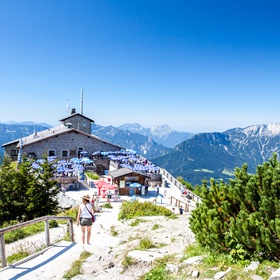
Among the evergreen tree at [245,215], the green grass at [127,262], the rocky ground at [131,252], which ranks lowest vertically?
the rocky ground at [131,252]

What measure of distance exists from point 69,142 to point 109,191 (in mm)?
19911

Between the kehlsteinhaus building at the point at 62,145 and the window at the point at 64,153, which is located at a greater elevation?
the kehlsteinhaus building at the point at 62,145

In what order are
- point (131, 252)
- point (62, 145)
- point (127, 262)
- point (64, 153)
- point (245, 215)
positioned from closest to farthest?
point (245, 215) → point (127, 262) → point (131, 252) → point (62, 145) → point (64, 153)

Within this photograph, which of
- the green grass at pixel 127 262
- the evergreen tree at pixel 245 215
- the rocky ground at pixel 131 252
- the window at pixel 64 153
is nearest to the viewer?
the evergreen tree at pixel 245 215

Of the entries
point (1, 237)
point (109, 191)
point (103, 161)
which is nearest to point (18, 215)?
point (109, 191)

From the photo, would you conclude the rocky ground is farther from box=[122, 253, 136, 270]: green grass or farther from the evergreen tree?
the evergreen tree

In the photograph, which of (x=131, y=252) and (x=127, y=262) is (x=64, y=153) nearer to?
(x=131, y=252)

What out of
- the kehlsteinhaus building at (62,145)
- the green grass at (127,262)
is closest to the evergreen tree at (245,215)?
the green grass at (127,262)

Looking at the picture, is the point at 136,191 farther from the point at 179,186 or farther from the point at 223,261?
the point at 223,261

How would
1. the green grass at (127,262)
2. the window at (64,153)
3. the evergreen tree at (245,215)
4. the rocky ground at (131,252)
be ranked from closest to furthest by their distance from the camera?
the evergreen tree at (245,215) → the rocky ground at (131,252) → the green grass at (127,262) → the window at (64,153)

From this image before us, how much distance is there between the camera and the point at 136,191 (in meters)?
29.2

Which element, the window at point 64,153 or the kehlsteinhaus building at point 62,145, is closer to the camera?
the kehlsteinhaus building at point 62,145

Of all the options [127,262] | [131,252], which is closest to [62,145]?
[131,252]

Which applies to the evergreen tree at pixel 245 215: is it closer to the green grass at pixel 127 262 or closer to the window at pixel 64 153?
the green grass at pixel 127 262
